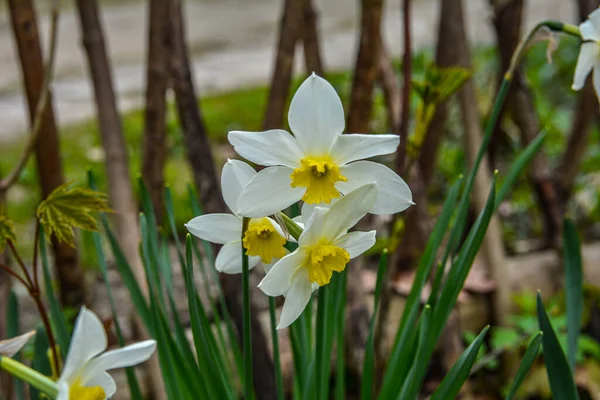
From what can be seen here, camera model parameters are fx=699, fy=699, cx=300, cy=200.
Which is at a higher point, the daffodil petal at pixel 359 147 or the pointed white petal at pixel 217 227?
the daffodil petal at pixel 359 147

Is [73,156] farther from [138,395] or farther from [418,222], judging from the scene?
[138,395]

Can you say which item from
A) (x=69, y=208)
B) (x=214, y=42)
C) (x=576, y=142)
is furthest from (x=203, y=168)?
(x=214, y=42)

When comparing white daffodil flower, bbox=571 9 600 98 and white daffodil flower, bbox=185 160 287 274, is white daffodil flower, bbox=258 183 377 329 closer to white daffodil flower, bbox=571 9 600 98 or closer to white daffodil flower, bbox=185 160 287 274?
white daffodil flower, bbox=185 160 287 274

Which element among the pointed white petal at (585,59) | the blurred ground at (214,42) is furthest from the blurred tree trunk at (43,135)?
the blurred ground at (214,42)

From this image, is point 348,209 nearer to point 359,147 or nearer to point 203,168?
point 359,147

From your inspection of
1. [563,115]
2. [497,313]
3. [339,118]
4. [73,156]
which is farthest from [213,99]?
[339,118]

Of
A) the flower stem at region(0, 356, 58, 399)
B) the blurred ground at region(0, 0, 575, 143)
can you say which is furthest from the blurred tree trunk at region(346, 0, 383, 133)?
the blurred ground at region(0, 0, 575, 143)

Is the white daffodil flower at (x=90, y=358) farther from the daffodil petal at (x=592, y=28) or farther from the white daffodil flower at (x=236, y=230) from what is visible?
the daffodil petal at (x=592, y=28)
